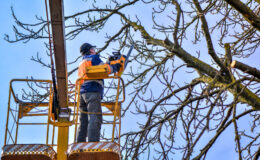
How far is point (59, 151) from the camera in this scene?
23.7 feet

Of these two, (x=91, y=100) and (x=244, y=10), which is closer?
(x=244, y=10)

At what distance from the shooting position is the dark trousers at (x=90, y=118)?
6.82m

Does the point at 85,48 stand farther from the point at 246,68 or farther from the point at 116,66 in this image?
the point at 246,68

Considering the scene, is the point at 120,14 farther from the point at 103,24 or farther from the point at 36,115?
the point at 36,115

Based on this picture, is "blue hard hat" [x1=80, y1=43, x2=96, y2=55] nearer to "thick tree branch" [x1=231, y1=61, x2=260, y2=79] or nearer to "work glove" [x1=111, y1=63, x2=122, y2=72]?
"work glove" [x1=111, y1=63, x2=122, y2=72]

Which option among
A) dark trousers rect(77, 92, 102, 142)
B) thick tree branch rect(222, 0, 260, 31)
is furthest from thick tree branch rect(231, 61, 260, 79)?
dark trousers rect(77, 92, 102, 142)

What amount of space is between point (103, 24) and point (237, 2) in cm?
472

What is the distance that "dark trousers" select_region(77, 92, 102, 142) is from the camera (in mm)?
6820

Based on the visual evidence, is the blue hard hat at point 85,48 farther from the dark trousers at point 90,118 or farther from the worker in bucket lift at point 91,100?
the dark trousers at point 90,118

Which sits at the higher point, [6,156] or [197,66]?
[197,66]

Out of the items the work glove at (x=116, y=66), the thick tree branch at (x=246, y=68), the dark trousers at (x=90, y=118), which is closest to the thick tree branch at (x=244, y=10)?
the thick tree branch at (x=246, y=68)

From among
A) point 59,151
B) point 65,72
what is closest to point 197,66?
point 65,72

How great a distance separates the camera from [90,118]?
695cm

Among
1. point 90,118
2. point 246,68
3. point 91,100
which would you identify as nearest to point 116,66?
point 91,100
